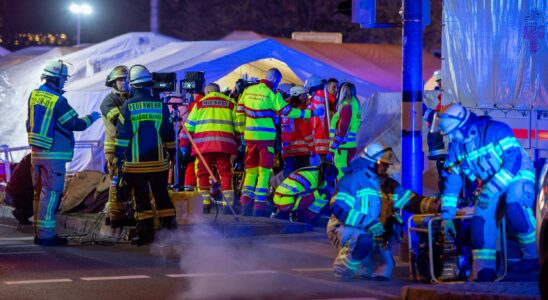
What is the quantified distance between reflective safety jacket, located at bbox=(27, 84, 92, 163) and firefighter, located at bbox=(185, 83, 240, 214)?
2.76 meters

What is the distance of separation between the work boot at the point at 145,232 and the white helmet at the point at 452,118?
436 centimetres

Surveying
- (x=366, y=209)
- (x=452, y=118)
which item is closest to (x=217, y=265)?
(x=366, y=209)

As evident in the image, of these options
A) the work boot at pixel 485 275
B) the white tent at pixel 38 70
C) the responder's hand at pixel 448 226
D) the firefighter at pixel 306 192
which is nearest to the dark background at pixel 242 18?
the white tent at pixel 38 70

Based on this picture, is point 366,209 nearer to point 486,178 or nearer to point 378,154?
point 378,154

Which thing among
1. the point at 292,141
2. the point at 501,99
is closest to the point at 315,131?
the point at 292,141

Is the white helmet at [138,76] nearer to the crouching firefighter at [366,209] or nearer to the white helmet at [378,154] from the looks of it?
the crouching firefighter at [366,209]

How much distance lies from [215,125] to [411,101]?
4.90 meters

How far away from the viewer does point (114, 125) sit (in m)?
14.1

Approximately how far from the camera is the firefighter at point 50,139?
43.7 ft

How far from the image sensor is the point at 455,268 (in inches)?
400

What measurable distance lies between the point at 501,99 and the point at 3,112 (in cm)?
1740

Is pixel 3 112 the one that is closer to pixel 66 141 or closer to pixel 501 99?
pixel 66 141

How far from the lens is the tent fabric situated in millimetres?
12812

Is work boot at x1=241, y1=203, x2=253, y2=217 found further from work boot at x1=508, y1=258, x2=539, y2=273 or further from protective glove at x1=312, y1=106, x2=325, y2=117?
work boot at x1=508, y1=258, x2=539, y2=273
